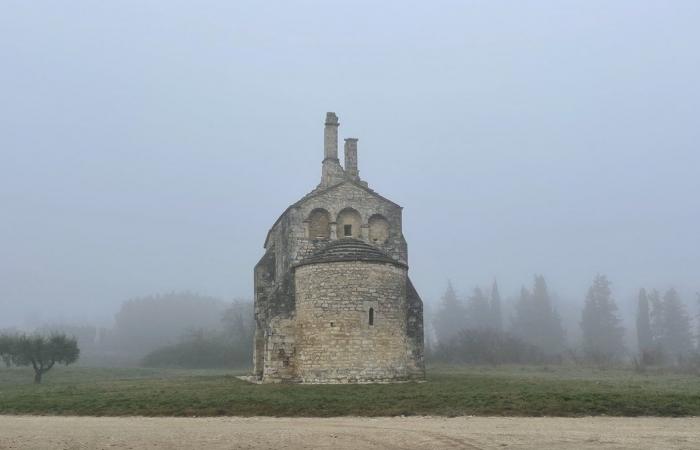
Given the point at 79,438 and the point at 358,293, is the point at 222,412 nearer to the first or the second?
the point at 79,438

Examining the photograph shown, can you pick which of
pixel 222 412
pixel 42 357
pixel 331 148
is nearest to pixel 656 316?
pixel 331 148

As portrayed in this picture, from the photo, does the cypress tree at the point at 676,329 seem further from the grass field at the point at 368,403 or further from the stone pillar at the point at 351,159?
the grass field at the point at 368,403

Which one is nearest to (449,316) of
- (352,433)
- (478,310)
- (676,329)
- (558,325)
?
(478,310)

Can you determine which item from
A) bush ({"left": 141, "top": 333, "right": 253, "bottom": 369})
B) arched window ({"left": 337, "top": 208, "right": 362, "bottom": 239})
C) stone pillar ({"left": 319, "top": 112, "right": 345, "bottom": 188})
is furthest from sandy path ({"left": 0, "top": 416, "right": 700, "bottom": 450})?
bush ({"left": 141, "top": 333, "right": 253, "bottom": 369})

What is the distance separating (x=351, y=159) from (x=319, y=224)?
5.08 metres

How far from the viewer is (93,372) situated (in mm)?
42250

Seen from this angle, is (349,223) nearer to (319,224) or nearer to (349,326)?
(319,224)

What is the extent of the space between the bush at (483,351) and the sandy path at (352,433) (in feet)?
132

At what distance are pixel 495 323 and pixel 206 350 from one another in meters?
56.4

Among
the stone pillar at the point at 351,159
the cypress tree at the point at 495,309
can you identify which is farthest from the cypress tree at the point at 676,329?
the stone pillar at the point at 351,159

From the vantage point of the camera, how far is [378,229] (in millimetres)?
27984

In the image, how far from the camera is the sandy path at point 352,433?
10766mm

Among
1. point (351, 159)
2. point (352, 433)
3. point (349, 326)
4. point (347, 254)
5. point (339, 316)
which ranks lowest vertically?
point (352, 433)

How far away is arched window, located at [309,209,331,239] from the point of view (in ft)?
89.2
